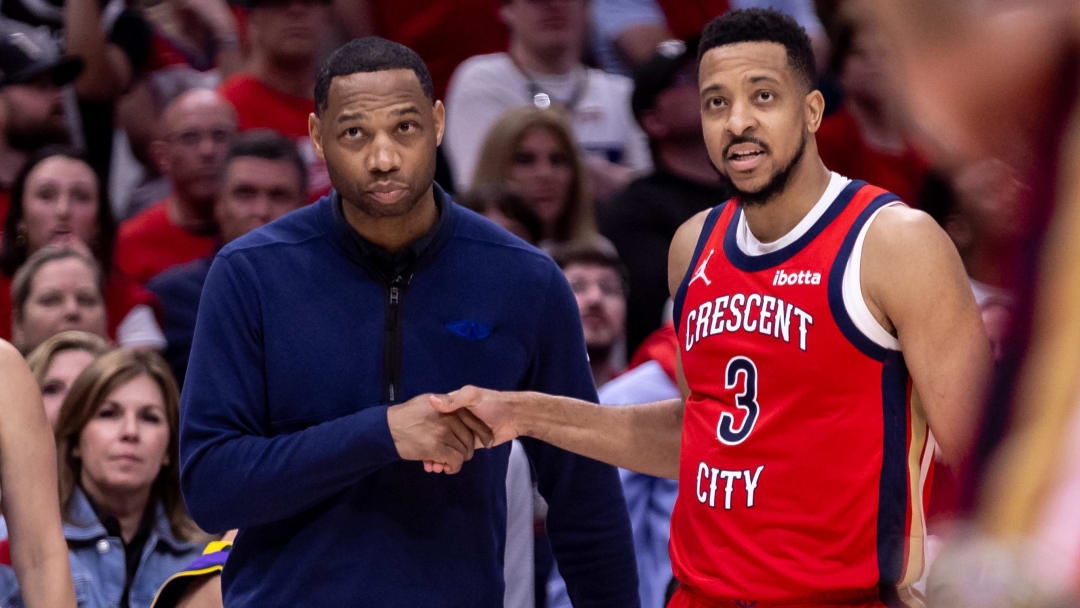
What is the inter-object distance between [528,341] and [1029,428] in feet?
7.63

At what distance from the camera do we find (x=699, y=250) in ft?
11.2

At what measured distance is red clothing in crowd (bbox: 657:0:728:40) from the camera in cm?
737

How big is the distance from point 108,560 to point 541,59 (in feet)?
10.4

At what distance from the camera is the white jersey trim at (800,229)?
3139 mm

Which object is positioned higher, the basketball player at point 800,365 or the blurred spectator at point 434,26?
the blurred spectator at point 434,26

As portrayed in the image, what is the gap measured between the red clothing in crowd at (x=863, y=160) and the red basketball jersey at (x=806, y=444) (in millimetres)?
3418

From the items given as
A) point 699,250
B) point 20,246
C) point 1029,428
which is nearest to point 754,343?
point 699,250

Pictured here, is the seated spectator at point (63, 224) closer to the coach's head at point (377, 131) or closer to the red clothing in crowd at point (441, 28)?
the red clothing in crowd at point (441, 28)

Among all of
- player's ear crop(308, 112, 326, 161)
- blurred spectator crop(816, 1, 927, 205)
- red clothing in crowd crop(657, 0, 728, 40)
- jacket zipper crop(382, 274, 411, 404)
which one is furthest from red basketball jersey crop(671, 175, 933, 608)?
red clothing in crowd crop(657, 0, 728, 40)

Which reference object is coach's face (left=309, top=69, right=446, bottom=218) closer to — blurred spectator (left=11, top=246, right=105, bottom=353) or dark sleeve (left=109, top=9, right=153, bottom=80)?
blurred spectator (left=11, top=246, right=105, bottom=353)

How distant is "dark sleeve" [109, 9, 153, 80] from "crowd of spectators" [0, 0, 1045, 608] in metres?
0.01

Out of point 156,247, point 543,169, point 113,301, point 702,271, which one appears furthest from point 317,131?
point 156,247

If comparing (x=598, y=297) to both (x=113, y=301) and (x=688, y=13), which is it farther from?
(x=688, y=13)

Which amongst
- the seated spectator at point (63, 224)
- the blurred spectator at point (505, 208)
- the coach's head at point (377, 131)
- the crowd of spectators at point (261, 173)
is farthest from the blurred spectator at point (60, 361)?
the coach's head at point (377, 131)
